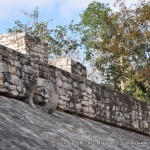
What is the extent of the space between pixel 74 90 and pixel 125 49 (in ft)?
37.4

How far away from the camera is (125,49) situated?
20.1m

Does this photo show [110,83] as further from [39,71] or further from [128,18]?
[39,71]

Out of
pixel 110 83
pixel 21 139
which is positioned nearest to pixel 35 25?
pixel 110 83

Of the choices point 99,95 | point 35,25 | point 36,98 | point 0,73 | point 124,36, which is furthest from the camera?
point 35,25

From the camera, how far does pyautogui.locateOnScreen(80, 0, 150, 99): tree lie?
1998 centimetres

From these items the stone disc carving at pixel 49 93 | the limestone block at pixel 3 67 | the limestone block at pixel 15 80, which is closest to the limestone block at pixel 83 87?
the stone disc carving at pixel 49 93

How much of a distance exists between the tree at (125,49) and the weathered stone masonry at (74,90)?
8.36 metres

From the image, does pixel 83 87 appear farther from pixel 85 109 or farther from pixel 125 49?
pixel 125 49

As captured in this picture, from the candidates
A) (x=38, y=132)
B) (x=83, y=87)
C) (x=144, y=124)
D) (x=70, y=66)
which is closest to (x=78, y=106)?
(x=83, y=87)

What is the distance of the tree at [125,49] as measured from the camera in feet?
65.6

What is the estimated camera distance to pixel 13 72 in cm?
742

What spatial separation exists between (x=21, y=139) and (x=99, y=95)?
5433mm

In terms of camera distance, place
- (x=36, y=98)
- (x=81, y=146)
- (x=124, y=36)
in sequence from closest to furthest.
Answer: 1. (x=81, y=146)
2. (x=36, y=98)
3. (x=124, y=36)

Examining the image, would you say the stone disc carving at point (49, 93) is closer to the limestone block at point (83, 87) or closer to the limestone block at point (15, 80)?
the limestone block at point (15, 80)
